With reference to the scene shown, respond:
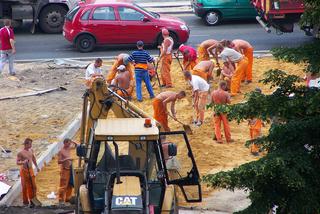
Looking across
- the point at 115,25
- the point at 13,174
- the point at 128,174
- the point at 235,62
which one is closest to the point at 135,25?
the point at 115,25

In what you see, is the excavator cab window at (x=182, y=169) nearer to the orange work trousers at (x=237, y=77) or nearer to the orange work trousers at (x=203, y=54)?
the orange work trousers at (x=237, y=77)

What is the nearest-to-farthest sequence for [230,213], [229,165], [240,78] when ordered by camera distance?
[230,213] → [229,165] → [240,78]

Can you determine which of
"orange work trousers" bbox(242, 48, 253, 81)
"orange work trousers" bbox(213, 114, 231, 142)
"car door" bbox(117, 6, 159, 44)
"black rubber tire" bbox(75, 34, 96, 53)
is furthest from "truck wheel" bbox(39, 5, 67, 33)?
"orange work trousers" bbox(213, 114, 231, 142)

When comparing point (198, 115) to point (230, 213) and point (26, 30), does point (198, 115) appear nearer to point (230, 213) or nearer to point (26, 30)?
point (230, 213)

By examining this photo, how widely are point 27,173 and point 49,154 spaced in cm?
259

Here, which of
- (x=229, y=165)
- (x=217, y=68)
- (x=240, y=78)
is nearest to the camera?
(x=229, y=165)

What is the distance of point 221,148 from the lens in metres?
18.0

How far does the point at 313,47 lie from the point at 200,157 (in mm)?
7718

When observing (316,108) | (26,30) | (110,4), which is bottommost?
(26,30)

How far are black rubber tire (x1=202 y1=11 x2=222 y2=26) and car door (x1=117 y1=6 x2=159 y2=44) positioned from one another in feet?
14.6

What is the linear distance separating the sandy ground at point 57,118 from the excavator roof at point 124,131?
3.60 m

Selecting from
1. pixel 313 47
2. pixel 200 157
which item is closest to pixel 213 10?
pixel 200 157

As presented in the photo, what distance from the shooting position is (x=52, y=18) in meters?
29.8

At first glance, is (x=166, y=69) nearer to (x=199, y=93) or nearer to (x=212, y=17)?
(x=199, y=93)
